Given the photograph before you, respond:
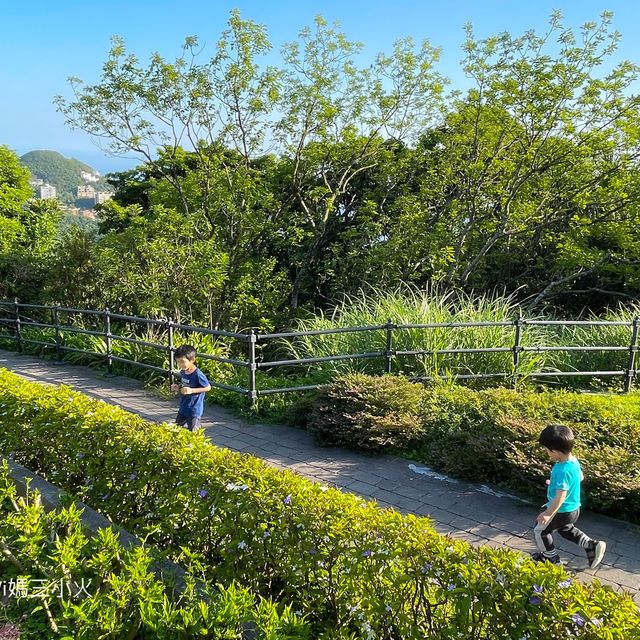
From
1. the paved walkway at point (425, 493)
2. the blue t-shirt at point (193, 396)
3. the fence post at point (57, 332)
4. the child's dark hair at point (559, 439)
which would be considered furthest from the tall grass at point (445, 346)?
the fence post at point (57, 332)

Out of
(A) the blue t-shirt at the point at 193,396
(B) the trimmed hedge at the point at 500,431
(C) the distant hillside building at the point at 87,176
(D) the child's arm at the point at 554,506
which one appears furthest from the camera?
(C) the distant hillside building at the point at 87,176

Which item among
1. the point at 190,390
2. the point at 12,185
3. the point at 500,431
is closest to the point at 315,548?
the point at 500,431

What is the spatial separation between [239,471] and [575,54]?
9966 millimetres

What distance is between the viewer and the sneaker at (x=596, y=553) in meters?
3.50

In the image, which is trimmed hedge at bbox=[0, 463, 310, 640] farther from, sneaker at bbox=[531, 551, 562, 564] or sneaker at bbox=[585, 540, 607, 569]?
sneaker at bbox=[585, 540, 607, 569]

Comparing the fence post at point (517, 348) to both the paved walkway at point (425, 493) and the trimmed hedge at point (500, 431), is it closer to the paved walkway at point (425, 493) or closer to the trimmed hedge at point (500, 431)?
the trimmed hedge at point (500, 431)

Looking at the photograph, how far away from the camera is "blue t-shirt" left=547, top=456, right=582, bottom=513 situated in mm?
3512

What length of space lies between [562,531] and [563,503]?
0.21m

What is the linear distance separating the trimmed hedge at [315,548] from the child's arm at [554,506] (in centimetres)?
140

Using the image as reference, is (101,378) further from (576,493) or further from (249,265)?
(576,493)

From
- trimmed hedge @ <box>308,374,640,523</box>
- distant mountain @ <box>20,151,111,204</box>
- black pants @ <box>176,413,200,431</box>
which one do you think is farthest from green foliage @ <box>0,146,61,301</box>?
distant mountain @ <box>20,151,111,204</box>

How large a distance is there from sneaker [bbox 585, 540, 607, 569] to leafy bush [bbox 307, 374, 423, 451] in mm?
2183

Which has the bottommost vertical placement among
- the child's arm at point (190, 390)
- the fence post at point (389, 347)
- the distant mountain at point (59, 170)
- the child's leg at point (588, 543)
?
the child's leg at point (588, 543)

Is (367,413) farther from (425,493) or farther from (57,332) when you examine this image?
(57,332)
